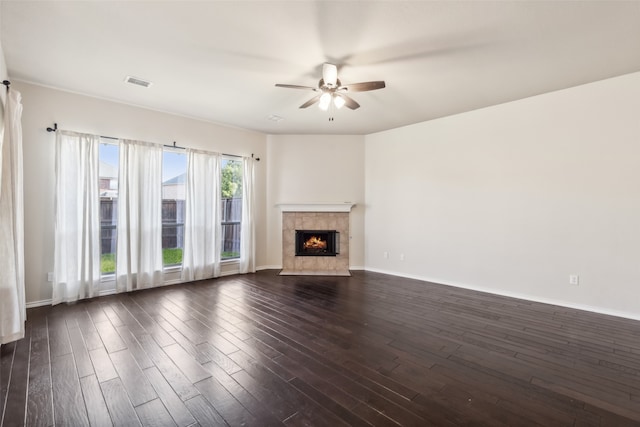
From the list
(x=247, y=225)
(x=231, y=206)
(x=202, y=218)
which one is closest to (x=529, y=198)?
(x=247, y=225)

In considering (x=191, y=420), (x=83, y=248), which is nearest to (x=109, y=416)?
(x=191, y=420)

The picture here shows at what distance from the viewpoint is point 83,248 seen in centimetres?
390

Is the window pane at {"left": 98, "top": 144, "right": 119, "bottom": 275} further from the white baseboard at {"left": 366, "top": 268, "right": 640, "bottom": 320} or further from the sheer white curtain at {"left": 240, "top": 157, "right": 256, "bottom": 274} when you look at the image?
the white baseboard at {"left": 366, "top": 268, "right": 640, "bottom": 320}

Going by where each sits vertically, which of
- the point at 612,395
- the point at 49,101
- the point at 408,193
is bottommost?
the point at 612,395

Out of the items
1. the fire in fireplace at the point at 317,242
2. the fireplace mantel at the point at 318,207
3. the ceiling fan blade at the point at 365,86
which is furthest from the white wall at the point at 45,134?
the ceiling fan blade at the point at 365,86

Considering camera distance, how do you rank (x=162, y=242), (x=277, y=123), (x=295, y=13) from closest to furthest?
(x=295, y=13) → (x=162, y=242) → (x=277, y=123)

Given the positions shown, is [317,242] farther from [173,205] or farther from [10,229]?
[10,229]

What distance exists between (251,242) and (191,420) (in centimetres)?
415

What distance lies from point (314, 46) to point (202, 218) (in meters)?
3.60

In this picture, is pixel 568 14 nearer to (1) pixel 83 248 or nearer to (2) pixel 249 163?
(2) pixel 249 163

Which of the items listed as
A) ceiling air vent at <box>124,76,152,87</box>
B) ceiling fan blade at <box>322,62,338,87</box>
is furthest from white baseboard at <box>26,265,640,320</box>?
ceiling fan blade at <box>322,62,338,87</box>

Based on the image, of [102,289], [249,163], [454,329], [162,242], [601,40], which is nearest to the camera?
[601,40]

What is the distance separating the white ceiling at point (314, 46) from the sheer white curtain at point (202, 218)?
128cm

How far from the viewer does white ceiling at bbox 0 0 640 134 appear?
2.28 meters
